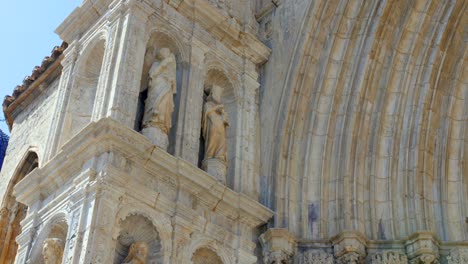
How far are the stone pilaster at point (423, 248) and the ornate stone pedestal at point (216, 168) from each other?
207 cm

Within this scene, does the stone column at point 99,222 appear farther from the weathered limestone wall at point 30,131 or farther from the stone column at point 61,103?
the weathered limestone wall at point 30,131

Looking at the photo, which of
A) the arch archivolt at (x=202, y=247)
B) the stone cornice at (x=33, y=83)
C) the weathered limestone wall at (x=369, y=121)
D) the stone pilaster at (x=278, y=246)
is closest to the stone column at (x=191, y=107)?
the arch archivolt at (x=202, y=247)

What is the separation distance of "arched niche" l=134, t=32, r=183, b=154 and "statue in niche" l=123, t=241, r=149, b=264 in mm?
1421

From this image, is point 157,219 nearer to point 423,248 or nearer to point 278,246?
point 278,246

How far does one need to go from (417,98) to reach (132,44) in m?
3.39

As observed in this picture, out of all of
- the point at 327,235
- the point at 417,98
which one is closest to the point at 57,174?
the point at 327,235

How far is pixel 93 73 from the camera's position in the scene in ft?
32.9

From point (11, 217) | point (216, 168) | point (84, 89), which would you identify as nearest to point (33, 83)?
point (11, 217)

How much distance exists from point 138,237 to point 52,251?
81 centimetres

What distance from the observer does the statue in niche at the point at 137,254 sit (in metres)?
7.82

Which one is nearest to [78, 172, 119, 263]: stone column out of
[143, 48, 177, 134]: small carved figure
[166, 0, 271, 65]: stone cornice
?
[143, 48, 177, 134]: small carved figure

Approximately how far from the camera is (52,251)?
796cm

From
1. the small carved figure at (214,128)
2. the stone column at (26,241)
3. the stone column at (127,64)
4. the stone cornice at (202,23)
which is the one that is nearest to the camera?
the stone column at (26,241)

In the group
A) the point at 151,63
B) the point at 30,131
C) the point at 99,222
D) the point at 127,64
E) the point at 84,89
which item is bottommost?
the point at 99,222
